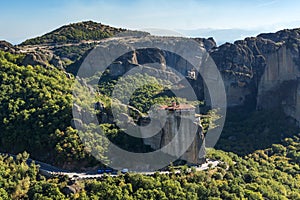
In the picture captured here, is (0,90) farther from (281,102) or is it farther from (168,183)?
(281,102)

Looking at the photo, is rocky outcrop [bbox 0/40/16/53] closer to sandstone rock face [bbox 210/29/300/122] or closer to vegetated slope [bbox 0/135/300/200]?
vegetated slope [bbox 0/135/300/200]

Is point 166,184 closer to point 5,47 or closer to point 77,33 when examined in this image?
point 5,47

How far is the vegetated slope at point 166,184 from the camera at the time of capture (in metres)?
30.3

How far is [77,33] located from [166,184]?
50.9 metres

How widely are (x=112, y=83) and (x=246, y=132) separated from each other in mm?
18177

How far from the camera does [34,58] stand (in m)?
46.4

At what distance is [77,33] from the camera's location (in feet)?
257

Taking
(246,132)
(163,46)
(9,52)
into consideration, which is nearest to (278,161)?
(246,132)

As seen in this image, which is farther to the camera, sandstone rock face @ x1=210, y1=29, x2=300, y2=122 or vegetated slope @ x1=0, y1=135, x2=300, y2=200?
sandstone rock face @ x1=210, y1=29, x2=300, y2=122

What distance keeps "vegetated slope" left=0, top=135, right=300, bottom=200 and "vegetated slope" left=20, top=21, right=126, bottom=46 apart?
139ft

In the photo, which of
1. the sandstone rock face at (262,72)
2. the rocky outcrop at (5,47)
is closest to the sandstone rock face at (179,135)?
the sandstone rock face at (262,72)

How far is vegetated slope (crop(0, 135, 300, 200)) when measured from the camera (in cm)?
3027

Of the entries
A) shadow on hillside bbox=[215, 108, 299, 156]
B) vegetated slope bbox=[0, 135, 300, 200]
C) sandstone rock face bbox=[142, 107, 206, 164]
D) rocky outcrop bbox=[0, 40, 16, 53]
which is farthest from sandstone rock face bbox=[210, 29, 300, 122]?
rocky outcrop bbox=[0, 40, 16, 53]

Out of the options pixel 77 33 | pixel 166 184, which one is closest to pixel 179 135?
pixel 166 184
